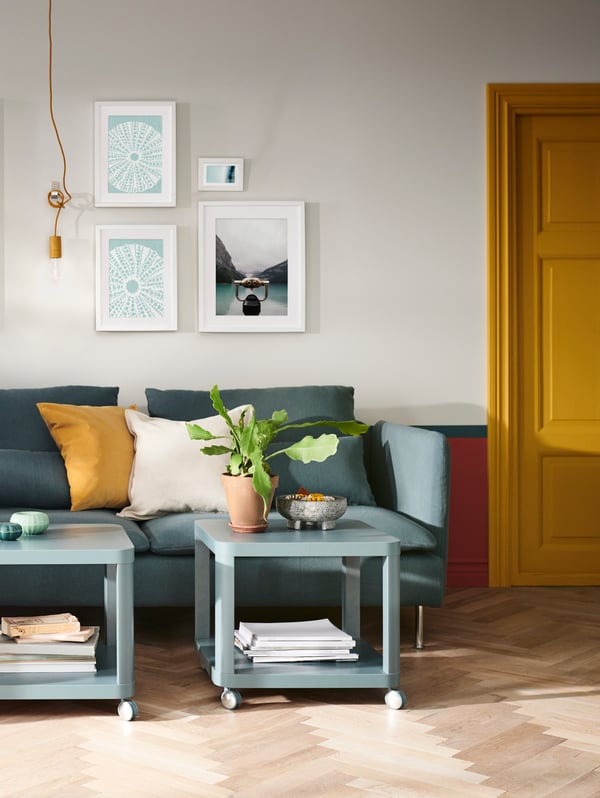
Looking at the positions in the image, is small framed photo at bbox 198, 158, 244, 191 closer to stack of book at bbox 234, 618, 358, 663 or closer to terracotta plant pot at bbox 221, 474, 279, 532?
terracotta plant pot at bbox 221, 474, 279, 532

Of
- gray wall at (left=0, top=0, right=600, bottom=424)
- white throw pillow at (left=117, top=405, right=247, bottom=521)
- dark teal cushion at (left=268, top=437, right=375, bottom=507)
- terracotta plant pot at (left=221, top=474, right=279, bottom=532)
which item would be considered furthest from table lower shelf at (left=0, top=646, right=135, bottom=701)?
gray wall at (left=0, top=0, right=600, bottom=424)

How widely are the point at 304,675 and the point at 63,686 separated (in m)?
0.60

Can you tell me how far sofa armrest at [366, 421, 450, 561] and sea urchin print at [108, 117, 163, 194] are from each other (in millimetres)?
1407

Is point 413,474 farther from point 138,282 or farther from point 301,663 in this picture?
point 138,282

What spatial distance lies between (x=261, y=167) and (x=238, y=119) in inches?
8.7

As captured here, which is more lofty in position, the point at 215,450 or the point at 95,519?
the point at 215,450

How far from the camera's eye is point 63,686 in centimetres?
243

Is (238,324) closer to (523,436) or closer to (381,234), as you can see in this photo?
(381,234)

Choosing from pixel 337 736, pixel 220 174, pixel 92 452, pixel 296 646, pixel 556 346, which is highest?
pixel 220 174

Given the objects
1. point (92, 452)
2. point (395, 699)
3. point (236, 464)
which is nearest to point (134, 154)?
point (92, 452)

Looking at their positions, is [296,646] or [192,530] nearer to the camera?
[296,646]

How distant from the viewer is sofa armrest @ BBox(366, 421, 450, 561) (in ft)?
10.5

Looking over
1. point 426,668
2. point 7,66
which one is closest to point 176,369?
point 7,66

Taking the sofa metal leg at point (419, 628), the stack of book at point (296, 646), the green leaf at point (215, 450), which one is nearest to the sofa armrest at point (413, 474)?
the sofa metal leg at point (419, 628)
